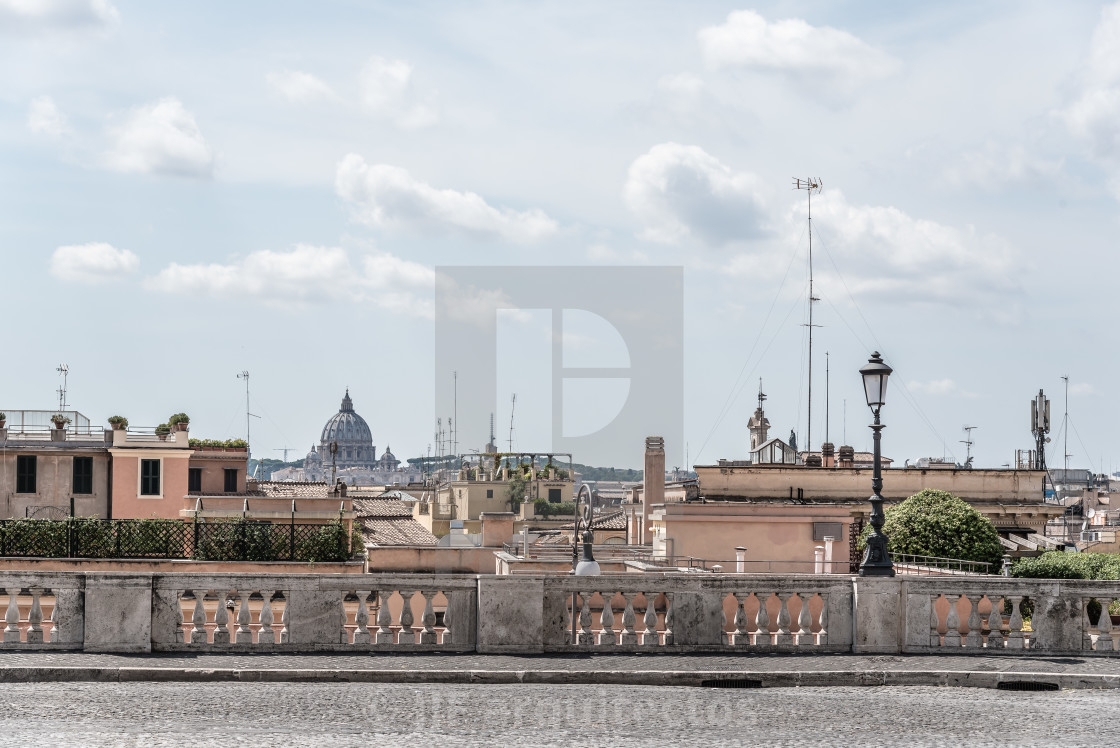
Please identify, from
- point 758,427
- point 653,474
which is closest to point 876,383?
point 653,474

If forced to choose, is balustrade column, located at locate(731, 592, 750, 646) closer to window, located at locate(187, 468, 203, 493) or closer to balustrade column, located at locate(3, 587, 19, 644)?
balustrade column, located at locate(3, 587, 19, 644)

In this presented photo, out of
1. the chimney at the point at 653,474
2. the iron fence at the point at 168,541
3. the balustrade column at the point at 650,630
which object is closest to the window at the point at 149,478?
the iron fence at the point at 168,541

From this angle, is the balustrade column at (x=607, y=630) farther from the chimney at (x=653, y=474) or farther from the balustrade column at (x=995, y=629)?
the chimney at (x=653, y=474)

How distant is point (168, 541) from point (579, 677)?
94.8 feet

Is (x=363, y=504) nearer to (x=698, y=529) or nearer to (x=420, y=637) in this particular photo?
(x=698, y=529)

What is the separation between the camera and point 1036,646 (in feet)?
41.2

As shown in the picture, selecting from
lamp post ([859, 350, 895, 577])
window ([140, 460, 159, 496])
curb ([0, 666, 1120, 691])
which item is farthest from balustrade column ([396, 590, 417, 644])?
window ([140, 460, 159, 496])

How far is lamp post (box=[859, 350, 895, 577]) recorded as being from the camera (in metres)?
13.0

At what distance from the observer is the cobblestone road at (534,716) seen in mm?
8805

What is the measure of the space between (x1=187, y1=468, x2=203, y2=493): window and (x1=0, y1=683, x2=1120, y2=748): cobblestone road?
50.6 m

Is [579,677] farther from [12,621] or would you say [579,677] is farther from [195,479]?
[195,479]

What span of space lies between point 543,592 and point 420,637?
1.21m

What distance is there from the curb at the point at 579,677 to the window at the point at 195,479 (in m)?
50.2

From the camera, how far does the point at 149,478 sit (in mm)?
53781
